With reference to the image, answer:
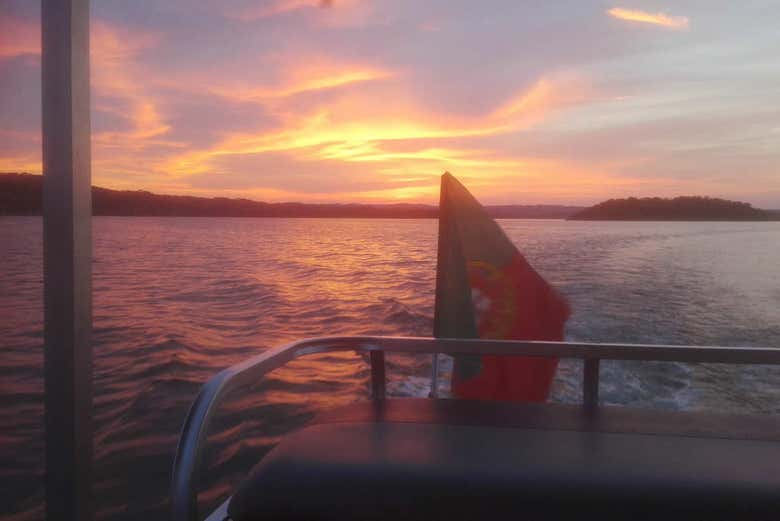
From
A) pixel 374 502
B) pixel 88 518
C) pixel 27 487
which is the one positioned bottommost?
pixel 27 487

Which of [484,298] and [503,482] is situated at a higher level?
[484,298]

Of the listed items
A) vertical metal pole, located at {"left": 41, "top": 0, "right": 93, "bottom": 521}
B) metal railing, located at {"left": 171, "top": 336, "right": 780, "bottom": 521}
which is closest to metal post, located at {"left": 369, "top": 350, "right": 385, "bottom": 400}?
metal railing, located at {"left": 171, "top": 336, "right": 780, "bottom": 521}

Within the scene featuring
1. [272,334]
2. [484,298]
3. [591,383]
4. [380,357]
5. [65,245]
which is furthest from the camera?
[272,334]

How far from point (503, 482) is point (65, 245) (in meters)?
1.30

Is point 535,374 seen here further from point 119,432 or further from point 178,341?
point 178,341

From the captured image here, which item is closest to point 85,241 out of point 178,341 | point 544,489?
point 544,489

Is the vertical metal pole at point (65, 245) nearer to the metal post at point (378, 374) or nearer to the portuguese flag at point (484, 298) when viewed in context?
the metal post at point (378, 374)

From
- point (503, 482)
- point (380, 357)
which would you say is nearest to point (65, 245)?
point (380, 357)

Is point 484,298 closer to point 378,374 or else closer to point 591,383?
point 378,374

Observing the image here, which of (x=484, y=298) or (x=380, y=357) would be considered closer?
(x=380, y=357)

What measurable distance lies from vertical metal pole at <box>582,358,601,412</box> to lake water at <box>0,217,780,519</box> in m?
1.81

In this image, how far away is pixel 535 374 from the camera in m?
3.47

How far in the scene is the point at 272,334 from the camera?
9.97 m

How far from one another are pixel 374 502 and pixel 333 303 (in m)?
11.1
